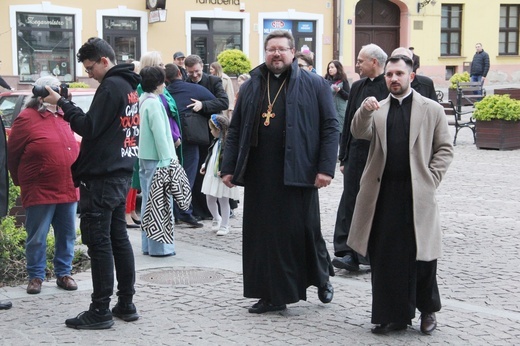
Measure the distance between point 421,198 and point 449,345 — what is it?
3.16 feet

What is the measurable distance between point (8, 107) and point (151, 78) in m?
4.17

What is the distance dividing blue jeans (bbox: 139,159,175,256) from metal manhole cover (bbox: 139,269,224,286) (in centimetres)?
62

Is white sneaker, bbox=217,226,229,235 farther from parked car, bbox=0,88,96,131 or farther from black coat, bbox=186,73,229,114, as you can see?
parked car, bbox=0,88,96,131

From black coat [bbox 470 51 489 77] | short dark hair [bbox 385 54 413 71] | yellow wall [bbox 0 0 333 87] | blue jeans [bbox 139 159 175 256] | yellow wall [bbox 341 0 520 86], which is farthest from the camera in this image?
yellow wall [bbox 341 0 520 86]

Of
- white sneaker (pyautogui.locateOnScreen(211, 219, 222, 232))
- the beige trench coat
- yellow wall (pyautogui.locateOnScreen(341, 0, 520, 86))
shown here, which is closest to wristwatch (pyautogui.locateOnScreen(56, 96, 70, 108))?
the beige trench coat

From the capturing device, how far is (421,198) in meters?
5.91

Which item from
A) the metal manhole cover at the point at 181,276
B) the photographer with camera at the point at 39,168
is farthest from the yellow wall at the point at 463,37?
the photographer with camera at the point at 39,168

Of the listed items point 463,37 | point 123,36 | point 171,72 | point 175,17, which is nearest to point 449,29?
point 463,37

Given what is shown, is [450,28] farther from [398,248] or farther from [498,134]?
[398,248]

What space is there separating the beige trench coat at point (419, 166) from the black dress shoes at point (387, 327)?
1.68 ft

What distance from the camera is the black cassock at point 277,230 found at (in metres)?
6.52

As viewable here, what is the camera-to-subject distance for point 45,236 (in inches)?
281

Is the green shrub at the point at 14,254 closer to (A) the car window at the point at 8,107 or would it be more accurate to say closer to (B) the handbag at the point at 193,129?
(B) the handbag at the point at 193,129

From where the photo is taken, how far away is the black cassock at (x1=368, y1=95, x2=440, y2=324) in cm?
595
